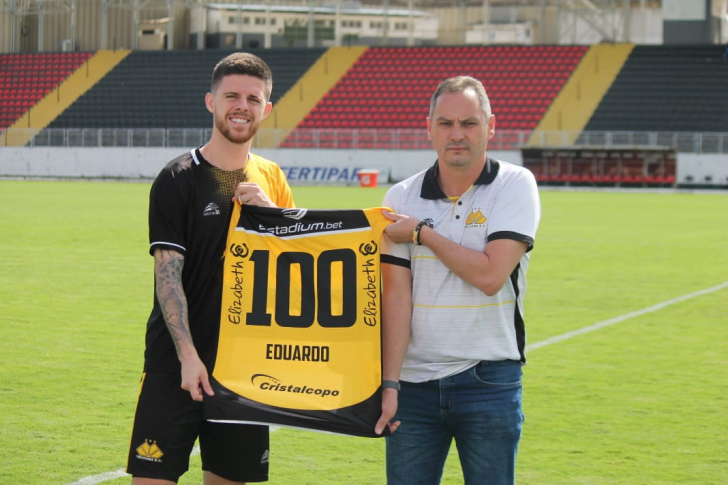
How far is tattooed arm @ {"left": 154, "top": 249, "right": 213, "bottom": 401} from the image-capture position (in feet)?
13.0

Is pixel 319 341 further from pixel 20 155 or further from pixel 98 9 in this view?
pixel 98 9

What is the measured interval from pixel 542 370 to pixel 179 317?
540cm

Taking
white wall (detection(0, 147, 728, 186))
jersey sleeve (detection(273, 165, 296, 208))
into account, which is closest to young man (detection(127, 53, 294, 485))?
jersey sleeve (detection(273, 165, 296, 208))

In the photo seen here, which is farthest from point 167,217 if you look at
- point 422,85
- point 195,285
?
point 422,85

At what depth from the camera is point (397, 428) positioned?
12.5 feet

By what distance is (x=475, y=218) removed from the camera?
3.81 m

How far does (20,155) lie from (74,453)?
147ft

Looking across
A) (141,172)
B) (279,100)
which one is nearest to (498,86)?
(279,100)

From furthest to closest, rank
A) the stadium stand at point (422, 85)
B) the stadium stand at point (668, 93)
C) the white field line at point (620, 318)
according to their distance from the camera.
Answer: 1. the stadium stand at point (422, 85)
2. the stadium stand at point (668, 93)
3. the white field line at point (620, 318)

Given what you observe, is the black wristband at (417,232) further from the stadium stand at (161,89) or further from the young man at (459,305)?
the stadium stand at (161,89)

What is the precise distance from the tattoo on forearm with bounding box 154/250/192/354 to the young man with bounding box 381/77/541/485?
0.75m

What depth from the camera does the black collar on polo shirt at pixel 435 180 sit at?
3834mm

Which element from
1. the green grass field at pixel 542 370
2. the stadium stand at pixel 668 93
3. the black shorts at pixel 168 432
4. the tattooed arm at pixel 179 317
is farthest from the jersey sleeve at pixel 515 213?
the stadium stand at pixel 668 93

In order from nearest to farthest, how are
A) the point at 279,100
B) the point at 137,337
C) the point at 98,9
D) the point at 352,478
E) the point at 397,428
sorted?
1. the point at 397,428
2. the point at 352,478
3. the point at 137,337
4. the point at 279,100
5. the point at 98,9
